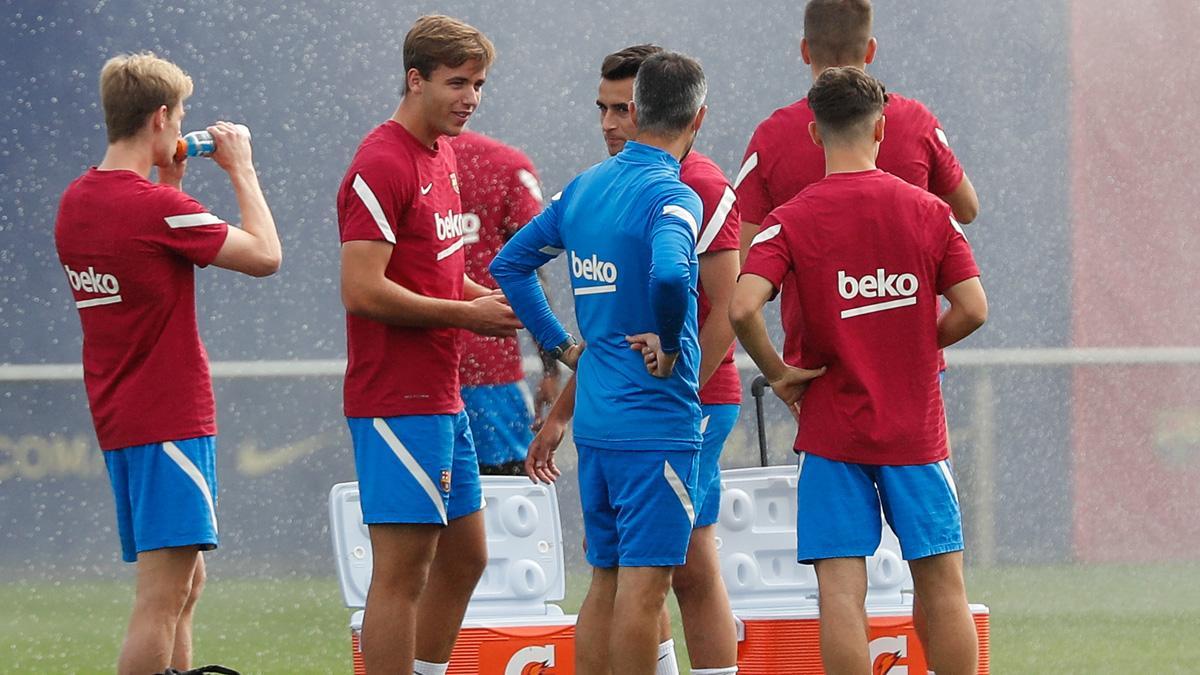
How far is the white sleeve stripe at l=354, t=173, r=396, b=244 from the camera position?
318cm

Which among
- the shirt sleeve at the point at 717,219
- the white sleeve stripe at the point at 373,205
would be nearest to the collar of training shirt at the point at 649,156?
the shirt sleeve at the point at 717,219

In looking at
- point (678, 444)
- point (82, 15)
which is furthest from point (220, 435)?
point (678, 444)

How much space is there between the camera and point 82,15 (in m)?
6.43

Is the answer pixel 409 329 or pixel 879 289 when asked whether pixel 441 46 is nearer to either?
pixel 409 329

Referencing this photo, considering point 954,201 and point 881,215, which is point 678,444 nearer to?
point 881,215

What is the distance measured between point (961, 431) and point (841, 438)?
4147mm

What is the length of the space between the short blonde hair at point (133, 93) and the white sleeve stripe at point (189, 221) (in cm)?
20

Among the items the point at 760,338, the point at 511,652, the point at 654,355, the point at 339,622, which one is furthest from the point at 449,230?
the point at 339,622

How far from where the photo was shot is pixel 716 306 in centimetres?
321

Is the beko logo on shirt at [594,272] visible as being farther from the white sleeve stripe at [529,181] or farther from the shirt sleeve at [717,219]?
the white sleeve stripe at [529,181]

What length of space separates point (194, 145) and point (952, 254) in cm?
143

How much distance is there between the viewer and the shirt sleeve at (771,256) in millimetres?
3041

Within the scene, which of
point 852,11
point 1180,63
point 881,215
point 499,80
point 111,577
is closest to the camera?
point 881,215

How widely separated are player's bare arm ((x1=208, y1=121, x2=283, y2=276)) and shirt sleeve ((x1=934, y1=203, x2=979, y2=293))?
119 cm
